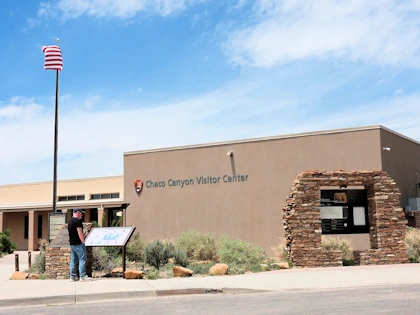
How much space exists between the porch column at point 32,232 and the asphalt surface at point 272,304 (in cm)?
2575

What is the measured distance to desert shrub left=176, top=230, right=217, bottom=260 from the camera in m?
20.2

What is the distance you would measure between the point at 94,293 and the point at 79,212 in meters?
3.25

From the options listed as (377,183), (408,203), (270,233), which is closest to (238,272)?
(377,183)

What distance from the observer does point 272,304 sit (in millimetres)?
10219

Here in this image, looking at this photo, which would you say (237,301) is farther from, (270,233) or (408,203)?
(408,203)

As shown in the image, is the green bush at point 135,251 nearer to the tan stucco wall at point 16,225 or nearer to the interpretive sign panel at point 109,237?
the interpretive sign panel at point 109,237

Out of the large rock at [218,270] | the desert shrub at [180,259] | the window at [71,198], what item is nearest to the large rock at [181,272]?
the large rock at [218,270]

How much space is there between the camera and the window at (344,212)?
17.9m

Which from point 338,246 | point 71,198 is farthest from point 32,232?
point 338,246

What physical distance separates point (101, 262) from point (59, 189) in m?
23.7

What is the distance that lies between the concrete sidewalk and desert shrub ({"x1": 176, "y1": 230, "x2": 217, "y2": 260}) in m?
4.95

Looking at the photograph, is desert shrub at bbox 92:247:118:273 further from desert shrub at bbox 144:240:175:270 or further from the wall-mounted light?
the wall-mounted light

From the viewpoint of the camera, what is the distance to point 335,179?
17.8m

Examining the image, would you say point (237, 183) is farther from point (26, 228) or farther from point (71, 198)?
point (26, 228)
